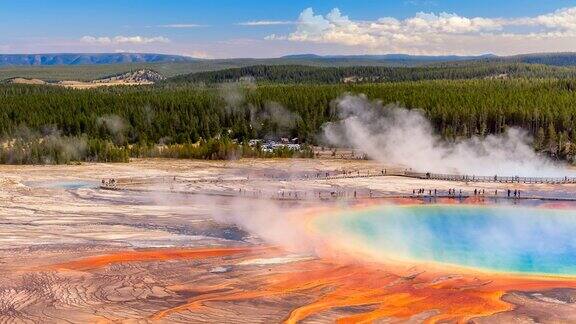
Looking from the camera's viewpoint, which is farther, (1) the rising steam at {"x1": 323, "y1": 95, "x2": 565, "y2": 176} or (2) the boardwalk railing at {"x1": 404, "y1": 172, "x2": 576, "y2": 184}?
(1) the rising steam at {"x1": 323, "y1": 95, "x2": 565, "y2": 176}

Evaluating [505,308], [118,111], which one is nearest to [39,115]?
[118,111]

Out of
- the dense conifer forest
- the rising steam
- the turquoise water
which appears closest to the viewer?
the turquoise water

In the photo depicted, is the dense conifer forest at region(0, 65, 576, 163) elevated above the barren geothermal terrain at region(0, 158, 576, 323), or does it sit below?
above

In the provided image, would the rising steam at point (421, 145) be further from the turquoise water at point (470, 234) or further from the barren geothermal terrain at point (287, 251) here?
the turquoise water at point (470, 234)

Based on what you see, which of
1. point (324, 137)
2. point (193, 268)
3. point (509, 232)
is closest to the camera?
point (193, 268)

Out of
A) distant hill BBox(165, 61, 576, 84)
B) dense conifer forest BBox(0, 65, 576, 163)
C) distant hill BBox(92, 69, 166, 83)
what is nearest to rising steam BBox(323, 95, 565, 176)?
dense conifer forest BBox(0, 65, 576, 163)

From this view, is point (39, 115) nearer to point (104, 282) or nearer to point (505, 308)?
point (104, 282)

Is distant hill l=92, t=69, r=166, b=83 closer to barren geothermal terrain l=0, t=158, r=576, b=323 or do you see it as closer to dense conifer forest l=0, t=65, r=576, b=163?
dense conifer forest l=0, t=65, r=576, b=163
